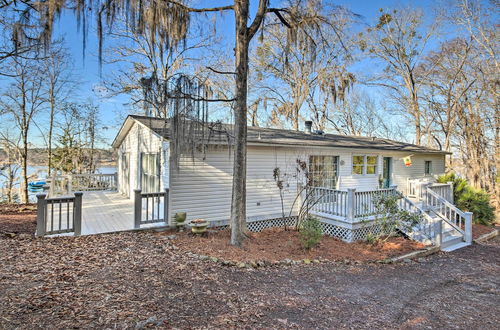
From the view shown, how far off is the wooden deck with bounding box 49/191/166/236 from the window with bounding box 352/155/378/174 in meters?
7.59

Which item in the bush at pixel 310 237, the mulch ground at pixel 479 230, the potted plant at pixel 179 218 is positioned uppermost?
the potted plant at pixel 179 218

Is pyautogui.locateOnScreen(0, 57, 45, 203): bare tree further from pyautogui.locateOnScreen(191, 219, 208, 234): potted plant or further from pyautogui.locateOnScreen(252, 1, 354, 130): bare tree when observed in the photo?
pyautogui.locateOnScreen(252, 1, 354, 130): bare tree

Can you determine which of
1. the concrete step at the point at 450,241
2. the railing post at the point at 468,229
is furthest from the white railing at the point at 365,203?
the railing post at the point at 468,229

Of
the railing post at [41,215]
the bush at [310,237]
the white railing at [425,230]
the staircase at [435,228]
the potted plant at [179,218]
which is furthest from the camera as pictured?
the staircase at [435,228]

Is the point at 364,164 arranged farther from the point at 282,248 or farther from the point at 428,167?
the point at 282,248

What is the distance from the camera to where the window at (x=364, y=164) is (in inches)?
433

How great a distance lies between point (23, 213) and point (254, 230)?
792 cm

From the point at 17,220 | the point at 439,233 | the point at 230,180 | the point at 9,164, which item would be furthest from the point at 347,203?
the point at 9,164

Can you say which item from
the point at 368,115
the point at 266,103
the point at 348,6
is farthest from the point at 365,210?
the point at 368,115

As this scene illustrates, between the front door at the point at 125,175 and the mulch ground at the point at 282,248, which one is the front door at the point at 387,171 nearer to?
the mulch ground at the point at 282,248

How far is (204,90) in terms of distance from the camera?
573 centimetres

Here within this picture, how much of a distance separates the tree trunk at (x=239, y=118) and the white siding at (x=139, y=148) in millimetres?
2256

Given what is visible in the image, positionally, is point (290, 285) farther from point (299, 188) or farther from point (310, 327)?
point (299, 188)

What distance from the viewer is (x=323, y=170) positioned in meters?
10.0
